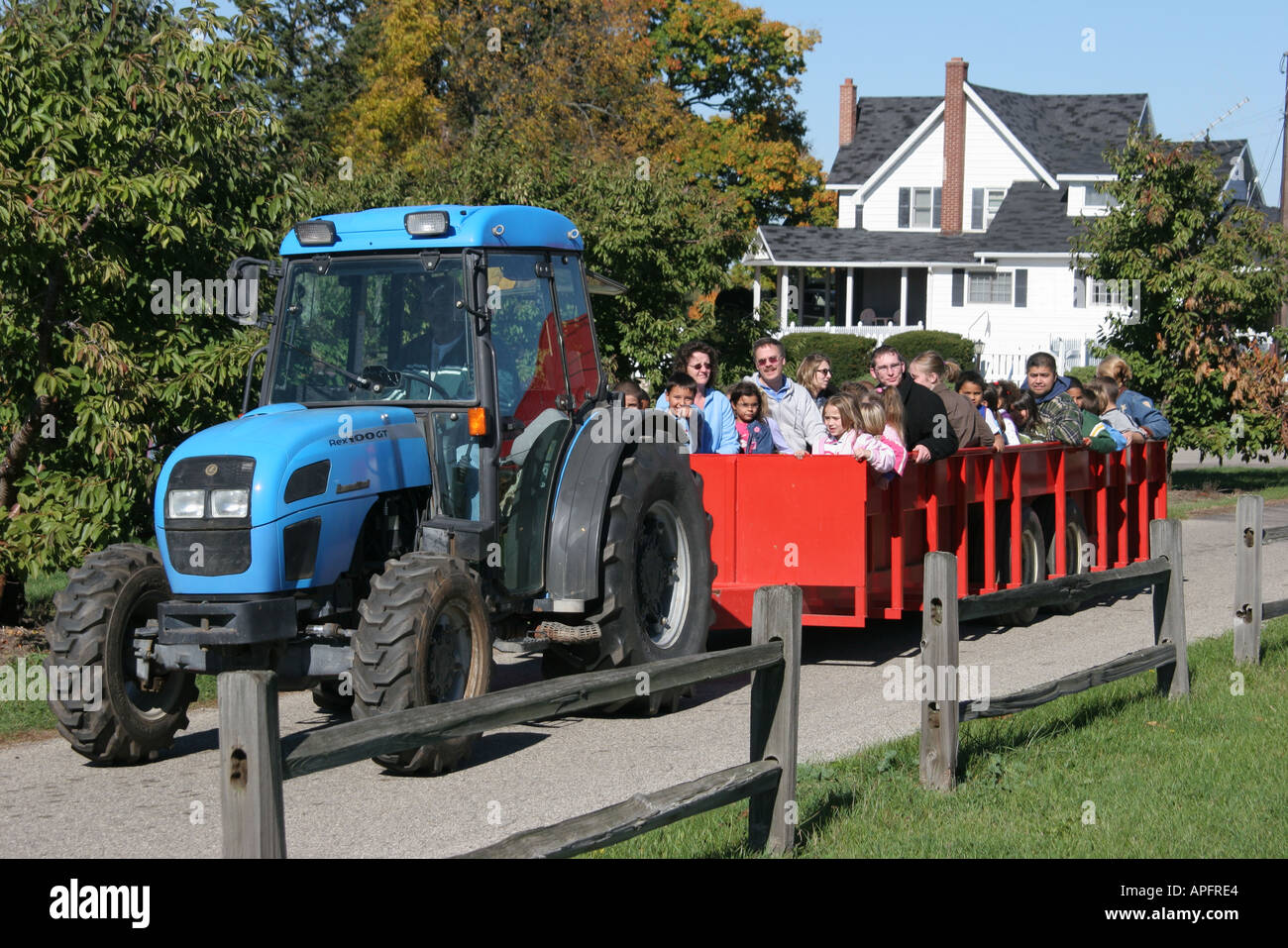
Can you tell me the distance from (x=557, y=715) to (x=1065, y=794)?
279cm

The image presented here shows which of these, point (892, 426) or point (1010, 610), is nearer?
point (1010, 610)

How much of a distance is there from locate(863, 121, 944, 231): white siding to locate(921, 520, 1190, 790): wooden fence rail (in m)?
48.5

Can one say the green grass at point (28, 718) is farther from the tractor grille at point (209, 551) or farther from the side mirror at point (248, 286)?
the side mirror at point (248, 286)

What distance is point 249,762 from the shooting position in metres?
3.90

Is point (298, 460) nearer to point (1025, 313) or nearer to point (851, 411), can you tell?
point (851, 411)

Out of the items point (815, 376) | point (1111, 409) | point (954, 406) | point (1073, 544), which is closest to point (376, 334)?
point (815, 376)

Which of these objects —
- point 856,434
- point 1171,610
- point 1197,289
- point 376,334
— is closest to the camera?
point 376,334

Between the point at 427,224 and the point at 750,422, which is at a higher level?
the point at 427,224

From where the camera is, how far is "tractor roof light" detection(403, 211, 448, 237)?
7918 mm

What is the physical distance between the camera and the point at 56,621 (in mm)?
7344

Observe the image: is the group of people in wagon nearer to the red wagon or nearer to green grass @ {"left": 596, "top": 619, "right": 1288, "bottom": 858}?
the red wagon

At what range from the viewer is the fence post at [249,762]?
3898mm
